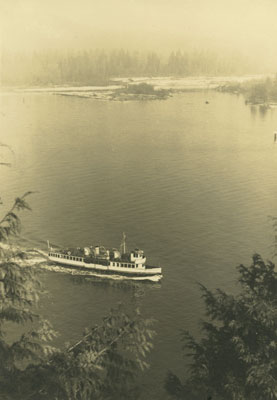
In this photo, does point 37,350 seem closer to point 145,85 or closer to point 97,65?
point 97,65

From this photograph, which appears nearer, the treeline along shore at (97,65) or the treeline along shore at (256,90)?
the treeline along shore at (97,65)

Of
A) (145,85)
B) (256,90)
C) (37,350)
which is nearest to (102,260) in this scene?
(37,350)

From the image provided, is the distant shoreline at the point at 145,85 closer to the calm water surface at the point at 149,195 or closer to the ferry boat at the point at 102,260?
the calm water surface at the point at 149,195

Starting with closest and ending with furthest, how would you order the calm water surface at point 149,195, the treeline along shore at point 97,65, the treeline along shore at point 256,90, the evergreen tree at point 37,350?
the evergreen tree at point 37,350 → the calm water surface at point 149,195 → the treeline along shore at point 97,65 → the treeline along shore at point 256,90

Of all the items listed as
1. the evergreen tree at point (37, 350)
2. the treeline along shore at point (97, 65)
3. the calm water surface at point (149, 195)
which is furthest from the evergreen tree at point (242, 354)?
the treeline along shore at point (97, 65)

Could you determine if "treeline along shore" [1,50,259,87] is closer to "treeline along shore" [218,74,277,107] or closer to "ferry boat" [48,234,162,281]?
"treeline along shore" [218,74,277,107]

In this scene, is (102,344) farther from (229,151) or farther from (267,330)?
(229,151)
